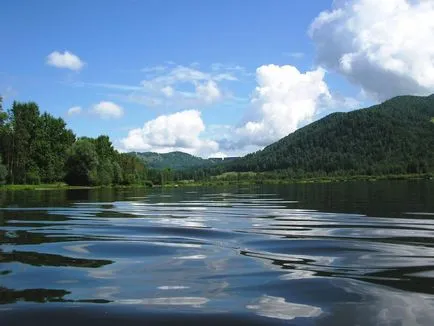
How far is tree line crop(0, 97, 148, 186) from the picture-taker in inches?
5320

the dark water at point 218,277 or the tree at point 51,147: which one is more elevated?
the tree at point 51,147

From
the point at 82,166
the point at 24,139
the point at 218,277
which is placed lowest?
the point at 218,277

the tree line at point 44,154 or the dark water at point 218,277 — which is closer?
the dark water at point 218,277

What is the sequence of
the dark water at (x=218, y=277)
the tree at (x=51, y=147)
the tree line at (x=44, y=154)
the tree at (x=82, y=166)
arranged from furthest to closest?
the tree at (x=51, y=147), the tree at (x=82, y=166), the tree line at (x=44, y=154), the dark water at (x=218, y=277)

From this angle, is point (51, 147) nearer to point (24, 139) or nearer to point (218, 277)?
point (24, 139)

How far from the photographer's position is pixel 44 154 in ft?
479

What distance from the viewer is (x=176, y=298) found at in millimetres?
8281

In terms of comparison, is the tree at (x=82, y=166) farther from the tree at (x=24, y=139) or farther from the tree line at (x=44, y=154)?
the tree at (x=24, y=139)

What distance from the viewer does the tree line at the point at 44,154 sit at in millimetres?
135125

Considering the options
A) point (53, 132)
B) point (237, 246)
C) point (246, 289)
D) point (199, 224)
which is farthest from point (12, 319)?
point (53, 132)

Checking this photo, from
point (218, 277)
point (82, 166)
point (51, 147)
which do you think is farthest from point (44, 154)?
point (218, 277)

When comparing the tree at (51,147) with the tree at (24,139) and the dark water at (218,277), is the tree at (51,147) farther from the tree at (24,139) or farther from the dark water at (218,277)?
the dark water at (218,277)

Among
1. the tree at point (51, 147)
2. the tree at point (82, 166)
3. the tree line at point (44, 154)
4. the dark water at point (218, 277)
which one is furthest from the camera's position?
the tree at point (51, 147)

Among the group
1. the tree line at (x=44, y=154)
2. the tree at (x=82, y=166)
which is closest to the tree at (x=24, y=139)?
the tree line at (x=44, y=154)
